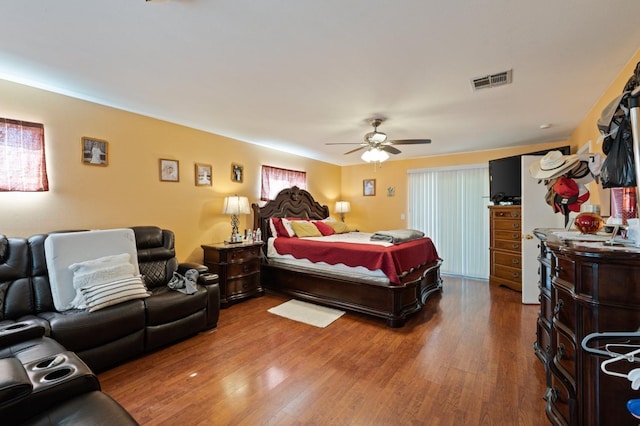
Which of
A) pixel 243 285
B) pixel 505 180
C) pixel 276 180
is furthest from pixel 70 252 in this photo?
pixel 505 180

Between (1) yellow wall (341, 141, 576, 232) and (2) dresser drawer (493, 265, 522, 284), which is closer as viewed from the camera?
(2) dresser drawer (493, 265, 522, 284)

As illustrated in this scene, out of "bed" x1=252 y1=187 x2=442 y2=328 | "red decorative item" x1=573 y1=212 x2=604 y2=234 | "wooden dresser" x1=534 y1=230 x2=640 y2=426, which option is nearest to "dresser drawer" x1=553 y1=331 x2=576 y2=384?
"wooden dresser" x1=534 y1=230 x2=640 y2=426

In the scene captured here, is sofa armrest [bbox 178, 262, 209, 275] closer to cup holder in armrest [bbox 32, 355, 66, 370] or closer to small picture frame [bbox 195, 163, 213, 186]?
small picture frame [bbox 195, 163, 213, 186]

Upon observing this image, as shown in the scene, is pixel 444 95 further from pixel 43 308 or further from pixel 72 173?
pixel 43 308

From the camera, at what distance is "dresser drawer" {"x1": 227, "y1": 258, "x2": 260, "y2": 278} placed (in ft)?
12.6

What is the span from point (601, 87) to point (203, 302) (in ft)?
14.4

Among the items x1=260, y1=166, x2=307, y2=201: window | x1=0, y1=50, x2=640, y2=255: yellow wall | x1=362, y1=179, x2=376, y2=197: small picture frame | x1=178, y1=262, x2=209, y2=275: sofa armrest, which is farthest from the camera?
x1=362, y1=179, x2=376, y2=197: small picture frame

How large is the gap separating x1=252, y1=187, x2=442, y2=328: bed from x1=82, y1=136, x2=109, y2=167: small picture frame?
214cm

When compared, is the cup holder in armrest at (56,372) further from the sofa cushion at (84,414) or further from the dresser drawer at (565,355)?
the dresser drawer at (565,355)

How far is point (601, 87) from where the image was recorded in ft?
8.56

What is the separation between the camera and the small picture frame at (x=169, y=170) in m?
3.62

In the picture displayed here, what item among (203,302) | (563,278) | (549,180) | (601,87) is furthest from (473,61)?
(203,302)

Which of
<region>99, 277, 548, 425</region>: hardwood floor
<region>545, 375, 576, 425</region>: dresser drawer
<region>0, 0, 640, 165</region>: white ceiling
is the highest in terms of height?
<region>0, 0, 640, 165</region>: white ceiling

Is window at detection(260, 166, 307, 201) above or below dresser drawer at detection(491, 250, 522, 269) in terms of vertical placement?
above
